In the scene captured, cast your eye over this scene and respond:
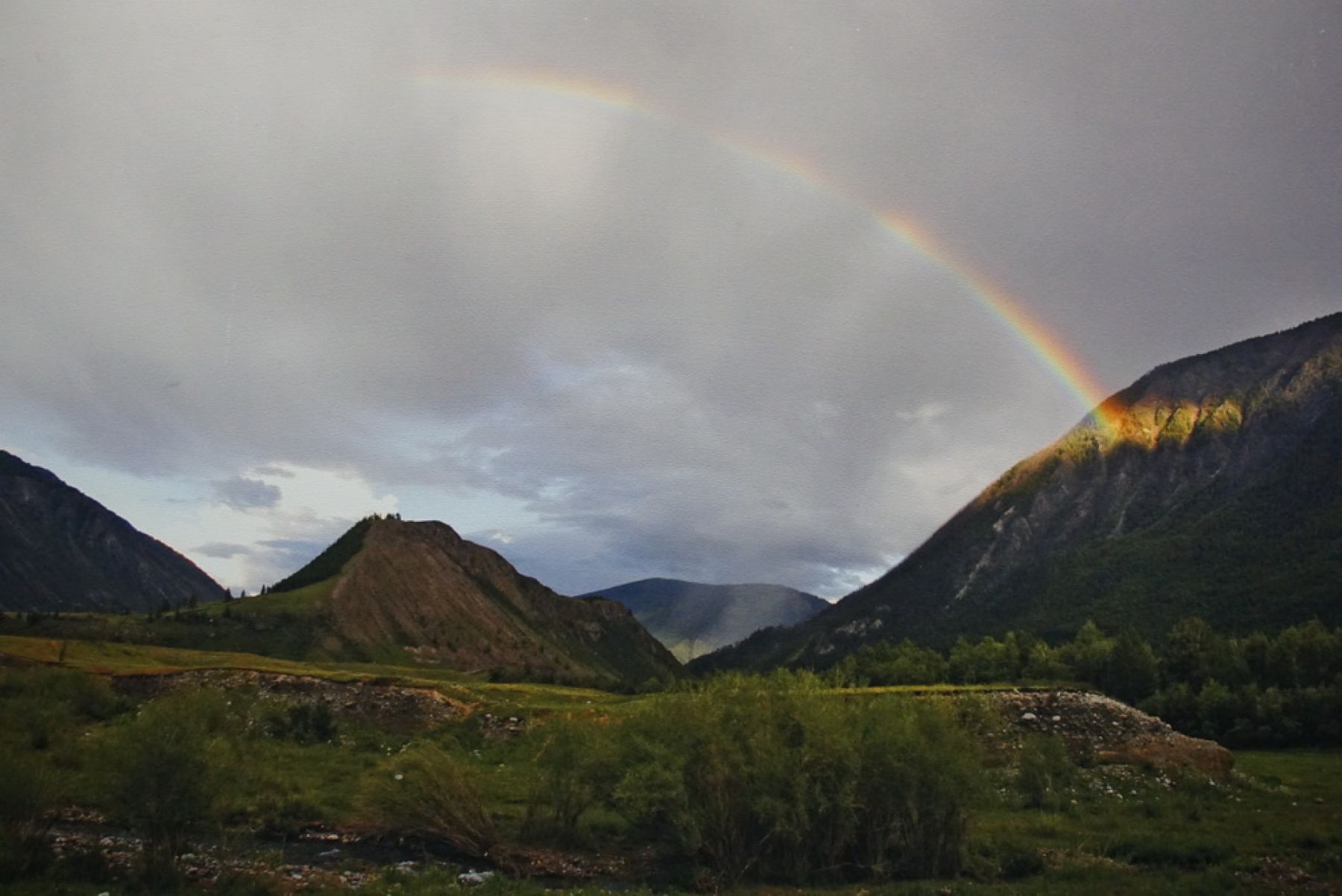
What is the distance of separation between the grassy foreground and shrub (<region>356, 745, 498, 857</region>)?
0.10 metres

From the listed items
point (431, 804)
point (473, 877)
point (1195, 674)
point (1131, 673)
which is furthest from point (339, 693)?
point (1195, 674)

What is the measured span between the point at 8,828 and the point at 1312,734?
326ft

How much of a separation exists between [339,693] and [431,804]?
106 ft

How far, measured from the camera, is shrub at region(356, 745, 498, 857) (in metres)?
31.2

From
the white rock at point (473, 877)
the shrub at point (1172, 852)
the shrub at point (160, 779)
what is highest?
the shrub at point (160, 779)

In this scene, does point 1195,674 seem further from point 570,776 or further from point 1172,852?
point 570,776

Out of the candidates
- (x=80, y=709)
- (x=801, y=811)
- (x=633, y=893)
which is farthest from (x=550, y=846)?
(x=80, y=709)

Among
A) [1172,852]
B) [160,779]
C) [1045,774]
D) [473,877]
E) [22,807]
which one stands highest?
[160,779]

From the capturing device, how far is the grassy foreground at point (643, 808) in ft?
82.3

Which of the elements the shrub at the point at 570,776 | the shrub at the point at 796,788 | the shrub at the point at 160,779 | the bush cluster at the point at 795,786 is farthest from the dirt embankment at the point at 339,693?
the shrub at the point at 160,779

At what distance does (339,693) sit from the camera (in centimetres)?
5956

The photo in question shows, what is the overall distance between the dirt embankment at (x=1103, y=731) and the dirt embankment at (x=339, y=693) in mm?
38535

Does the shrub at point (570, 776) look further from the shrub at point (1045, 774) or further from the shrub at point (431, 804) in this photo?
the shrub at point (1045, 774)

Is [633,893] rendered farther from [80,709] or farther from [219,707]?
[80,709]
